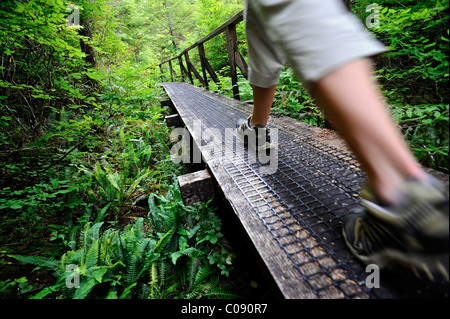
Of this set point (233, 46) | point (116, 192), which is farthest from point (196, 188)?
point (233, 46)

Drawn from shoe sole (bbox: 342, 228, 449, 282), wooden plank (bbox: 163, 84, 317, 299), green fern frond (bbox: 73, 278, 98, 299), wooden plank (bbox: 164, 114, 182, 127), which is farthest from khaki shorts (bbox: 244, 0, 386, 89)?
wooden plank (bbox: 164, 114, 182, 127)

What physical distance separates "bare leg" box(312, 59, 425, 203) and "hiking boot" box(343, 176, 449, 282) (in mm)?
36

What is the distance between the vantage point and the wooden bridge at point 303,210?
0.72 m

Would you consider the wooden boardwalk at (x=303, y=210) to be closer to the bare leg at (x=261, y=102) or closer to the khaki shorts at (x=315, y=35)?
the bare leg at (x=261, y=102)

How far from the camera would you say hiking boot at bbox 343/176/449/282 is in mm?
521

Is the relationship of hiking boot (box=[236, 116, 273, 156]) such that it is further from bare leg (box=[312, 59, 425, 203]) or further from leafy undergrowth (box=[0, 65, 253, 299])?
bare leg (box=[312, 59, 425, 203])

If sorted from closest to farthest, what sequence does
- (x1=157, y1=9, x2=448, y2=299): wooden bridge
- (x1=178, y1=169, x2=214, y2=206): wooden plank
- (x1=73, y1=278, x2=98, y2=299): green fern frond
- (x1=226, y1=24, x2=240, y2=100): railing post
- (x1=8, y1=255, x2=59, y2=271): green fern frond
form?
(x1=157, y1=9, x2=448, y2=299): wooden bridge < (x1=73, y1=278, x2=98, y2=299): green fern frond < (x1=178, y1=169, x2=214, y2=206): wooden plank < (x1=8, y1=255, x2=59, y2=271): green fern frond < (x1=226, y1=24, x2=240, y2=100): railing post

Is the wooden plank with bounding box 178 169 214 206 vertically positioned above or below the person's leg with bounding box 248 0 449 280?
below

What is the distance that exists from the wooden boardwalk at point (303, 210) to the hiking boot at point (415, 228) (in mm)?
95

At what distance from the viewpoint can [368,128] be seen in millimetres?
599

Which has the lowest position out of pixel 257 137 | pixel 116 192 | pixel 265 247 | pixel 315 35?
pixel 116 192

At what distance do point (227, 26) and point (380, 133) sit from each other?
12.3ft

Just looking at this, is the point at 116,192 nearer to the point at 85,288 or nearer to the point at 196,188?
the point at 85,288
